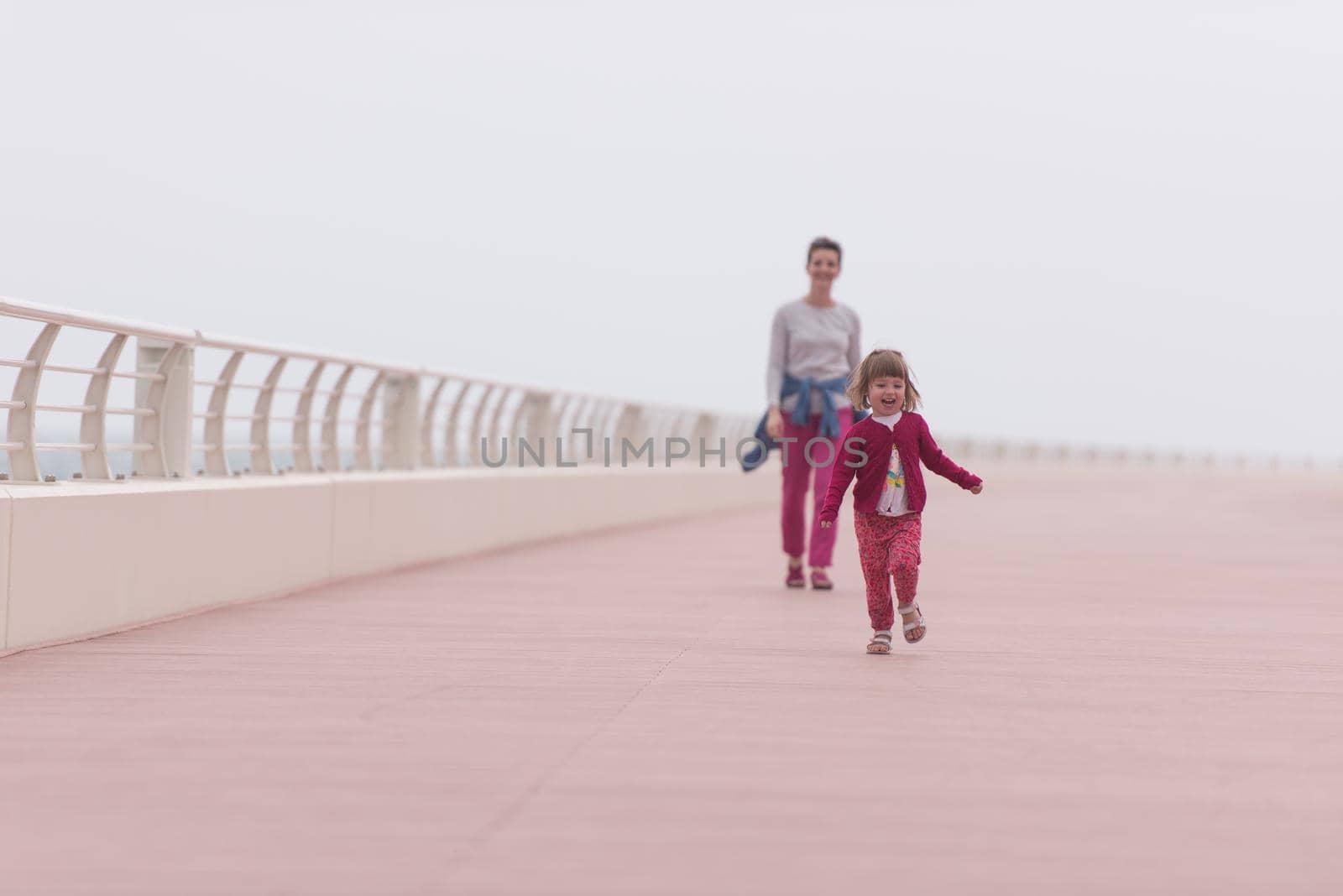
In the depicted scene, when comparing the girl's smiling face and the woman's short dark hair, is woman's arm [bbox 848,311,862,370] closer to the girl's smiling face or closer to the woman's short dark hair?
the woman's short dark hair

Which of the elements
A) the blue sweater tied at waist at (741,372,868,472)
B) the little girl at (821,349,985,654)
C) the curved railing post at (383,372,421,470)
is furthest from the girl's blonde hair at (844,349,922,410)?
the curved railing post at (383,372,421,470)

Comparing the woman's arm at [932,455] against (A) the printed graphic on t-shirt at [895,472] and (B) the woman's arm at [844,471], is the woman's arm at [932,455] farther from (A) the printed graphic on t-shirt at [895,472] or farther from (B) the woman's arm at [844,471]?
(B) the woman's arm at [844,471]

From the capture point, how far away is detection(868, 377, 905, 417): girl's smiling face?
8.41 m

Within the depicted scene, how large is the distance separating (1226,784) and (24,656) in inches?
180

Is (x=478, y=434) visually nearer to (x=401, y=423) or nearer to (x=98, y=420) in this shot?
(x=401, y=423)

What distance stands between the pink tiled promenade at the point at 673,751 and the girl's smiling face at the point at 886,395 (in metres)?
1.00

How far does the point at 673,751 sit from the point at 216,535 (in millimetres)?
5135

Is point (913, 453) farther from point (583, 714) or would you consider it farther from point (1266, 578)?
point (1266, 578)

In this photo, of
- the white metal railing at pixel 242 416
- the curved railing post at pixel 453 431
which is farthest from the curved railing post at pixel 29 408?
the curved railing post at pixel 453 431

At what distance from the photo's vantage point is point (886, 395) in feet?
27.6

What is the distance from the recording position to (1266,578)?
45.1ft

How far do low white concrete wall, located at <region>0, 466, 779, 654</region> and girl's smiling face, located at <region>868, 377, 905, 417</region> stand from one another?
323 centimetres

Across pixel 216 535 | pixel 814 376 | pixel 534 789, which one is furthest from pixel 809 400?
pixel 534 789

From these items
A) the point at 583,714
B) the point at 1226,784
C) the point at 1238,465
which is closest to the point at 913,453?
the point at 583,714
